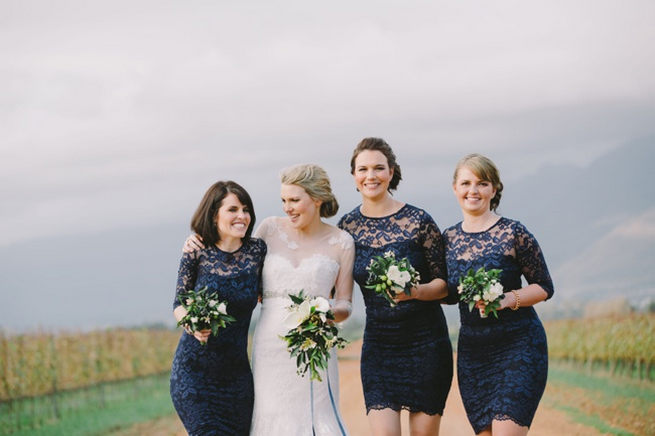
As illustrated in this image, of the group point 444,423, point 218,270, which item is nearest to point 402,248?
point 218,270

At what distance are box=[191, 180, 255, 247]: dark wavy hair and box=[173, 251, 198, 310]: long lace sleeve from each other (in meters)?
0.15

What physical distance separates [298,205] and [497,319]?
1710 mm

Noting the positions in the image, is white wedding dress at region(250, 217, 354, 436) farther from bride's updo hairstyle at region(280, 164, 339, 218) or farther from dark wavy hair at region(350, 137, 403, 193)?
dark wavy hair at region(350, 137, 403, 193)

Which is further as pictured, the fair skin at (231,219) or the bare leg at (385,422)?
the bare leg at (385,422)

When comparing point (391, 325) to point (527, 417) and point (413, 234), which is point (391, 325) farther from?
point (527, 417)

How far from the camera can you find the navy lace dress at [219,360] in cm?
559

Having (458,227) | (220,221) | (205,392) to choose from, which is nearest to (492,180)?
(458,227)

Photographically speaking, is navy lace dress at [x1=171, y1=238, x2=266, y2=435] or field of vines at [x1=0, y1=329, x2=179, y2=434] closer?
navy lace dress at [x1=171, y1=238, x2=266, y2=435]

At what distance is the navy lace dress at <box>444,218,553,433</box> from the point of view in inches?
224

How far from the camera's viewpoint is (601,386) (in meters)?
15.6

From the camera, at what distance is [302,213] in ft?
19.4

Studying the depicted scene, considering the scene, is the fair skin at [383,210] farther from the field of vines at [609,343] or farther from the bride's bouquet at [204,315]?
the field of vines at [609,343]
